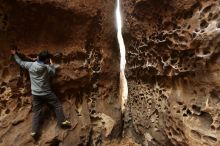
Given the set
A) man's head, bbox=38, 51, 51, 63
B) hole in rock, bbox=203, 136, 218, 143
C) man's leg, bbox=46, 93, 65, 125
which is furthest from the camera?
man's leg, bbox=46, 93, 65, 125

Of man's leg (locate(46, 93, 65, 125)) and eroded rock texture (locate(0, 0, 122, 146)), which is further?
man's leg (locate(46, 93, 65, 125))

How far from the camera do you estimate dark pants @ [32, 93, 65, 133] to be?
4.05 m

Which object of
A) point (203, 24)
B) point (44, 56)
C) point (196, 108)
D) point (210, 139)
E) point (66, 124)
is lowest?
point (66, 124)

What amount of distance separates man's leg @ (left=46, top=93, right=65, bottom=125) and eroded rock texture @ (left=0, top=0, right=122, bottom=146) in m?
0.15

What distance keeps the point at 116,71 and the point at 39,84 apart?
5.57 feet

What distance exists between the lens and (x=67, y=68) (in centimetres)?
447

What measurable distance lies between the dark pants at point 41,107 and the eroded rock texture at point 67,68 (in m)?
0.14

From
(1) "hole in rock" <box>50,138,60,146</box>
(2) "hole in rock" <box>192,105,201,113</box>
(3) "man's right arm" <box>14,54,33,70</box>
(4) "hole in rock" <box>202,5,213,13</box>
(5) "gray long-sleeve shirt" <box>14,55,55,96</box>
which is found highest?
(4) "hole in rock" <box>202,5,213,13</box>

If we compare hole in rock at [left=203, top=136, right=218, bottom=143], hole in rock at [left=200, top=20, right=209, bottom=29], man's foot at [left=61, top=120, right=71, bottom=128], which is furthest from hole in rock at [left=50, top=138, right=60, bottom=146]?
hole in rock at [left=200, top=20, right=209, bottom=29]

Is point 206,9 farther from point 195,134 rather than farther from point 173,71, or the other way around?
point 195,134

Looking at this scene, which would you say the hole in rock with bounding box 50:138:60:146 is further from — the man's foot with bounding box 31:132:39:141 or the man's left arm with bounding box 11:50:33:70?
the man's left arm with bounding box 11:50:33:70

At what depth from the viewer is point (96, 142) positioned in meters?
4.63

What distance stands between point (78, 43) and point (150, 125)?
185 cm

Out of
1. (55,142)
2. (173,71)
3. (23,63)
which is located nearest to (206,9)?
(173,71)
